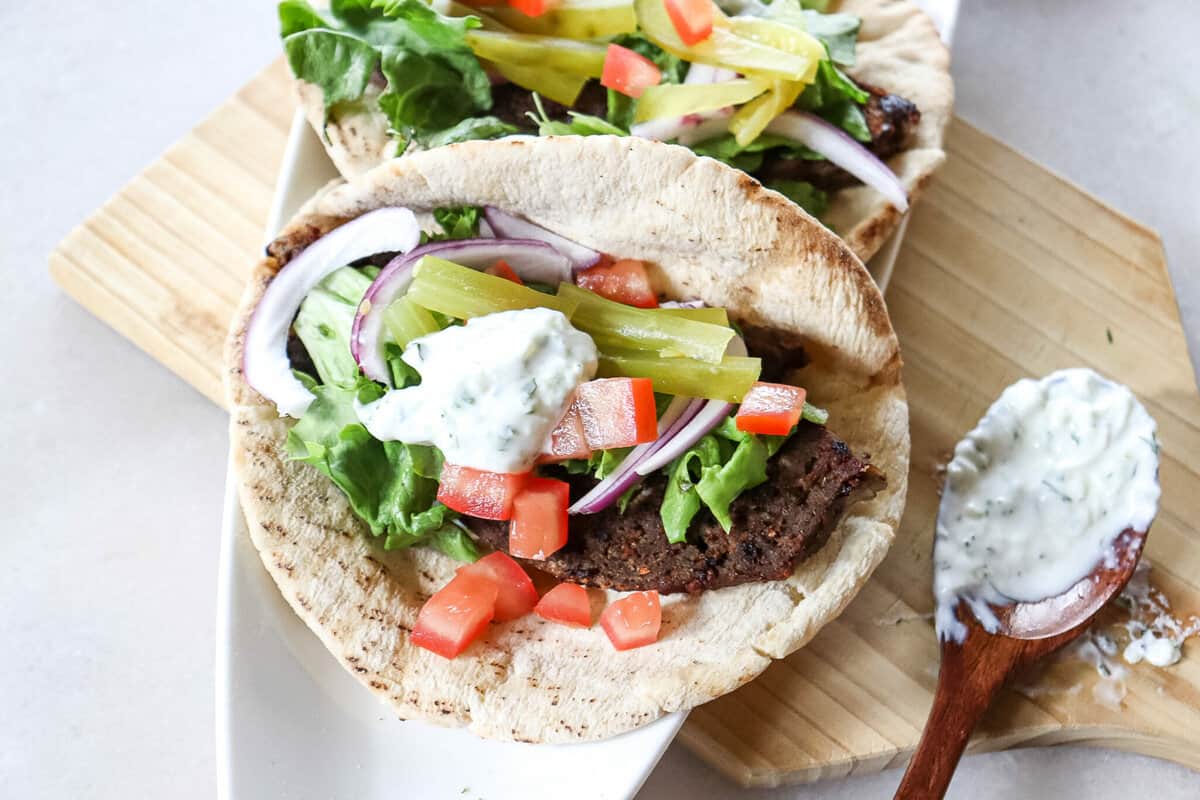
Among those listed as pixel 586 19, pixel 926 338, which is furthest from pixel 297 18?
pixel 926 338

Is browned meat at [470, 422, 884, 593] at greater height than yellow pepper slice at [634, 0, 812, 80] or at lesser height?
lesser

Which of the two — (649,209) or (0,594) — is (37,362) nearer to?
(0,594)

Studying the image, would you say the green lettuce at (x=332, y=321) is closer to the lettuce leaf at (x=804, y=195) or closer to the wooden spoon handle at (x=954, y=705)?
the lettuce leaf at (x=804, y=195)

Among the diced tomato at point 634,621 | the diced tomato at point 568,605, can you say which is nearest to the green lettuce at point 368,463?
the diced tomato at point 568,605

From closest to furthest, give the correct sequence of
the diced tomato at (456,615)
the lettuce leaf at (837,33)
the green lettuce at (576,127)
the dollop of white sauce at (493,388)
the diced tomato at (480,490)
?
1. the dollop of white sauce at (493,388)
2. the diced tomato at (480,490)
3. the diced tomato at (456,615)
4. the green lettuce at (576,127)
5. the lettuce leaf at (837,33)

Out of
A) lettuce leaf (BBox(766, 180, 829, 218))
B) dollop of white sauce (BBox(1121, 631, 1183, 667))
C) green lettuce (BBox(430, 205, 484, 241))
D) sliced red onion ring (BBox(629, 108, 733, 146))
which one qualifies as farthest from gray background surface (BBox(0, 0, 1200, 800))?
sliced red onion ring (BBox(629, 108, 733, 146))

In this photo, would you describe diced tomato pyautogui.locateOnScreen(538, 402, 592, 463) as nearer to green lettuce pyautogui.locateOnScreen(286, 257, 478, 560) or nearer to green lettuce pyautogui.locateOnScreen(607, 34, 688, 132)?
green lettuce pyautogui.locateOnScreen(286, 257, 478, 560)

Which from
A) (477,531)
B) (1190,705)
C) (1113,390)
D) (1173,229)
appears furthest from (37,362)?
(1173,229)
